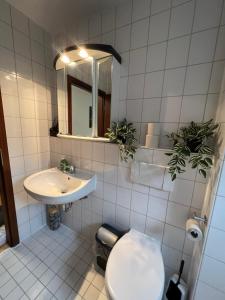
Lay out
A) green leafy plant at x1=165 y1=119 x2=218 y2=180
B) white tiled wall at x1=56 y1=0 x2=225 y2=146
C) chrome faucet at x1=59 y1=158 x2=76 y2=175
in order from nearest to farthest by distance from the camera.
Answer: green leafy plant at x1=165 y1=119 x2=218 y2=180, white tiled wall at x1=56 y1=0 x2=225 y2=146, chrome faucet at x1=59 y1=158 x2=76 y2=175

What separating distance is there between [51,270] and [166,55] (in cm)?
211

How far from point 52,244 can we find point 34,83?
181cm

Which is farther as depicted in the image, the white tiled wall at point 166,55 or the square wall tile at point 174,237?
the square wall tile at point 174,237

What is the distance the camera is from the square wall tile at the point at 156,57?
1.02 metres

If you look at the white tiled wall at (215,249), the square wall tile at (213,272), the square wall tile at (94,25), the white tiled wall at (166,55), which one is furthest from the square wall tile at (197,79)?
the square wall tile at (213,272)

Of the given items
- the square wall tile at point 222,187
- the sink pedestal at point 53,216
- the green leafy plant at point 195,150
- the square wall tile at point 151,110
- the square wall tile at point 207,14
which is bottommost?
the sink pedestal at point 53,216

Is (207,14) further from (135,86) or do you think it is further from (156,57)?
(135,86)

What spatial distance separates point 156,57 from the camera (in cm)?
105

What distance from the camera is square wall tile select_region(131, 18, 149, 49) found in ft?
3.47

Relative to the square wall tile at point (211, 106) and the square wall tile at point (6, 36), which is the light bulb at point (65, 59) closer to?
the square wall tile at point (6, 36)

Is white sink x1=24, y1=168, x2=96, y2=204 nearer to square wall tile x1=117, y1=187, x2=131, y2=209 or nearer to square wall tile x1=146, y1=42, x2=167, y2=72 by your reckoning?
square wall tile x1=117, y1=187, x2=131, y2=209

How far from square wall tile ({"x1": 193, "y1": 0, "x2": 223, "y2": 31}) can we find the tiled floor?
2.12 m

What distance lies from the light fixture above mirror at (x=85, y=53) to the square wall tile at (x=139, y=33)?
0.53 ft

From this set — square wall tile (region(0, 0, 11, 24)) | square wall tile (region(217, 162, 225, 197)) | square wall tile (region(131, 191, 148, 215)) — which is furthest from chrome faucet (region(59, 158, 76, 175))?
square wall tile (region(0, 0, 11, 24))
